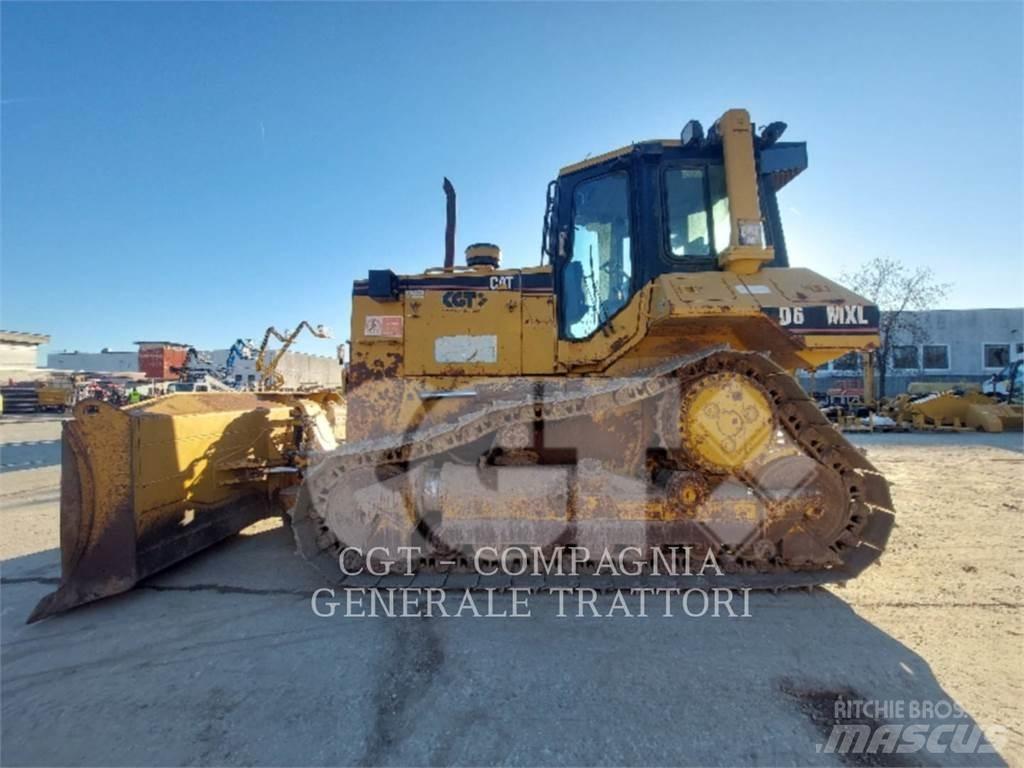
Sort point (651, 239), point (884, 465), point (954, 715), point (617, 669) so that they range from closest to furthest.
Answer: point (954, 715) < point (617, 669) < point (651, 239) < point (884, 465)

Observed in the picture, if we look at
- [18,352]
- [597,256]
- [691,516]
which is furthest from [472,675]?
[18,352]

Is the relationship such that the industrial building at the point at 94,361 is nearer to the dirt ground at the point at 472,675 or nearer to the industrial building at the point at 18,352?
the industrial building at the point at 18,352

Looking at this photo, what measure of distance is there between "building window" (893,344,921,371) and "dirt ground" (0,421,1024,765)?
36.0 metres

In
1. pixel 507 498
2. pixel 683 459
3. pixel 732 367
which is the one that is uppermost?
pixel 732 367

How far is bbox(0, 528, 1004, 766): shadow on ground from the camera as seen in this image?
2.13 metres

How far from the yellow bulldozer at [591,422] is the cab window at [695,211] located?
1cm

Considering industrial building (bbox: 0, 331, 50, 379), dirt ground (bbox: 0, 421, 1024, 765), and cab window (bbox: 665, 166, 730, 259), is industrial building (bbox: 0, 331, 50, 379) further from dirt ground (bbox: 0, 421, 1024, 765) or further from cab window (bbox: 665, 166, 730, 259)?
cab window (bbox: 665, 166, 730, 259)

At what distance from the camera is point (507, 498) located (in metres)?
3.68

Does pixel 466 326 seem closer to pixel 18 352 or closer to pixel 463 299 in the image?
pixel 463 299

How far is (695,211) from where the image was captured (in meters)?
4.12

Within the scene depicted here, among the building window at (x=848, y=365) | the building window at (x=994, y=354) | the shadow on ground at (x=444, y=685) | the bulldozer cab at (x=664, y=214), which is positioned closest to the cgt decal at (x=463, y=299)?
the bulldozer cab at (x=664, y=214)

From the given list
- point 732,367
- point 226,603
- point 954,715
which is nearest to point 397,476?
point 226,603

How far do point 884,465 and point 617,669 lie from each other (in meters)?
9.09

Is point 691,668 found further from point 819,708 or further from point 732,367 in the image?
point 732,367
